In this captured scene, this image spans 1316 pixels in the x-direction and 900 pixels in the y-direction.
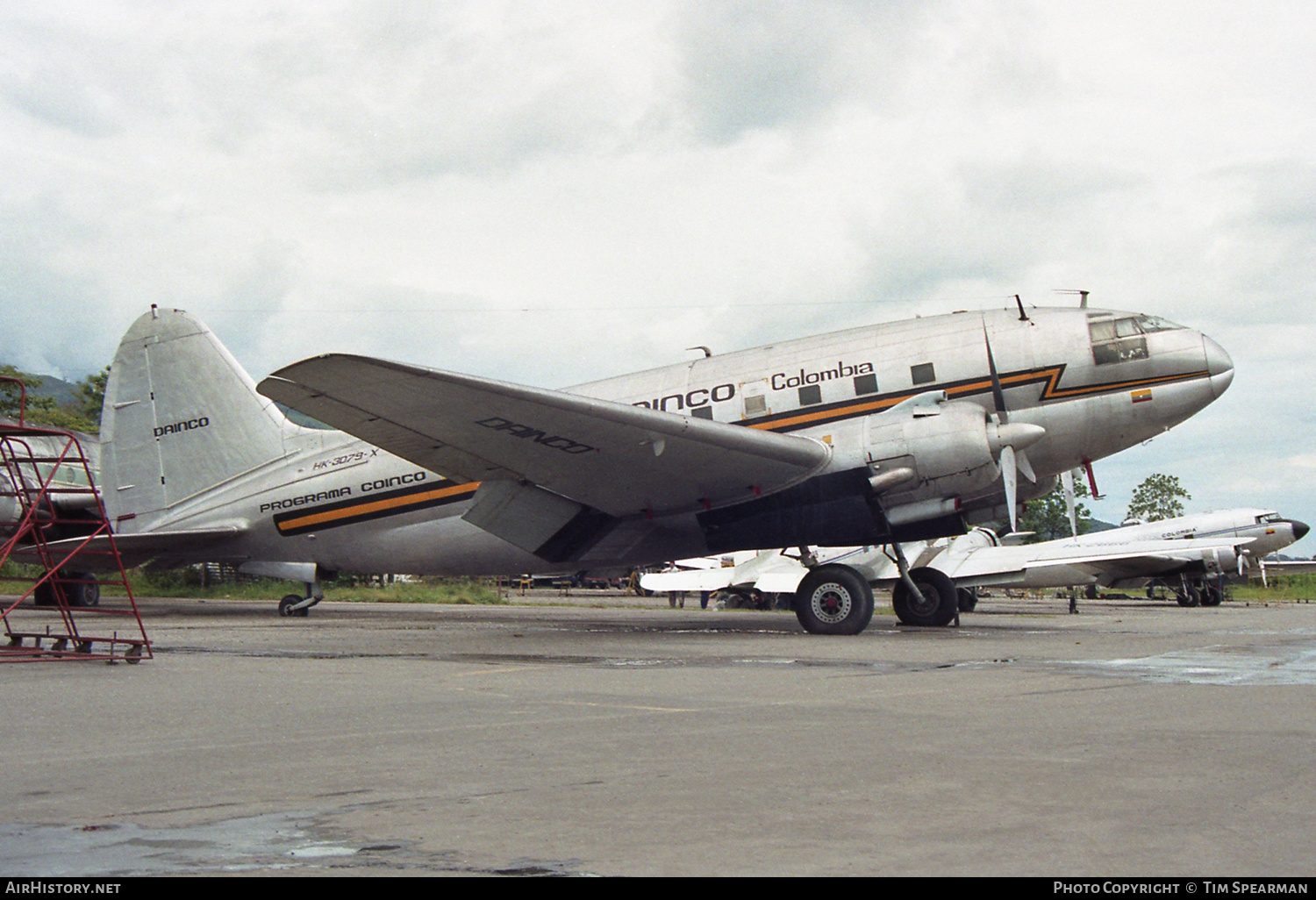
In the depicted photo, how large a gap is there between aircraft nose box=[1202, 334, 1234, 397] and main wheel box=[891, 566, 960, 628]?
5288 millimetres

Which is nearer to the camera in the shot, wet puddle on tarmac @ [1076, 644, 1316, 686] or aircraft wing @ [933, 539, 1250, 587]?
wet puddle on tarmac @ [1076, 644, 1316, 686]

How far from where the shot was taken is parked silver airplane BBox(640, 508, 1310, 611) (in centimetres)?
2548

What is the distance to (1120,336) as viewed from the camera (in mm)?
15906

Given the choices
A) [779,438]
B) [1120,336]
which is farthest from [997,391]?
[779,438]

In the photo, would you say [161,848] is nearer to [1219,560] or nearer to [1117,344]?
[1117,344]

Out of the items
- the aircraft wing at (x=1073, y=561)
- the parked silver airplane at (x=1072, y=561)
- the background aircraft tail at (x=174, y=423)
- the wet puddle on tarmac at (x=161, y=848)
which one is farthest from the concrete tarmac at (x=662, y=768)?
the aircraft wing at (x=1073, y=561)

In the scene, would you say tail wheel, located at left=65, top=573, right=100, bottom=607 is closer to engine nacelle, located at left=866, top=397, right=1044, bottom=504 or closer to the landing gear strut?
the landing gear strut

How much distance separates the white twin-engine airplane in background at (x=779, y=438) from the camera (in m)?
13.8

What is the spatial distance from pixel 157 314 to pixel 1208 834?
23696 mm

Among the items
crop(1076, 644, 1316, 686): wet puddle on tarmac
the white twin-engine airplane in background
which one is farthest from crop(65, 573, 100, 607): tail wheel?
crop(1076, 644, 1316, 686): wet puddle on tarmac

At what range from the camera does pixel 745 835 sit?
3539 millimetres

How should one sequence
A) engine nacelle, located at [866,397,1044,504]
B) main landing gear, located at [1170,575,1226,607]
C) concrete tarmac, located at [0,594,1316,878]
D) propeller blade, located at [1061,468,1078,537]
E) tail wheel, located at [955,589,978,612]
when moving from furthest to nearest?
main landing gear, located at [1170,575,1226,607], tail wheel, located at [955,589,978,612], propeller blade, located at [1061,468,1078,537], engine nacelle, located at [866,397,1044,504], concrete tarmac, located at [0,594,1316,878]

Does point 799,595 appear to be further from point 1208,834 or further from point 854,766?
point 1208,834

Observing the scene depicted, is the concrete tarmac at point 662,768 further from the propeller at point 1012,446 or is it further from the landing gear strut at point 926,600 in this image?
the landing gear strut at point 926,600
